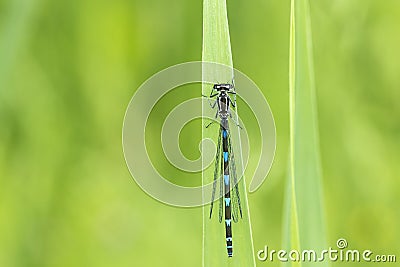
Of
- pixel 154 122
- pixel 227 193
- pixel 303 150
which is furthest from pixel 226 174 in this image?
pixel 154 122

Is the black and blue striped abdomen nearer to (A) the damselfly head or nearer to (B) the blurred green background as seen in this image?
(A) the damselfly head

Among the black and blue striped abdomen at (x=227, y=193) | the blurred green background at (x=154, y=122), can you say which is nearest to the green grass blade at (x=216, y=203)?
the black and blue striped abdomen at (x=227, y=193)

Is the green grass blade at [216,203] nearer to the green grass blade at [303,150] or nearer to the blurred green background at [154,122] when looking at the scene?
the green grass blade at [303,150]

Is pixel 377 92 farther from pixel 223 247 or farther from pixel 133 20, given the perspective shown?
pixel 223 247

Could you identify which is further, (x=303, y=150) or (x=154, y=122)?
(x=154, y=122)

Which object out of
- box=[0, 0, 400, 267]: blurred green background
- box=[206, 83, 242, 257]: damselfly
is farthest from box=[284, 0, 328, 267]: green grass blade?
box=[0, 0, 400, 267]: blurred green background

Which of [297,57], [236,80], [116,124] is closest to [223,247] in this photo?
[297,57]

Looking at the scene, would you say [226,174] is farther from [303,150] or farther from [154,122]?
[154,122]
